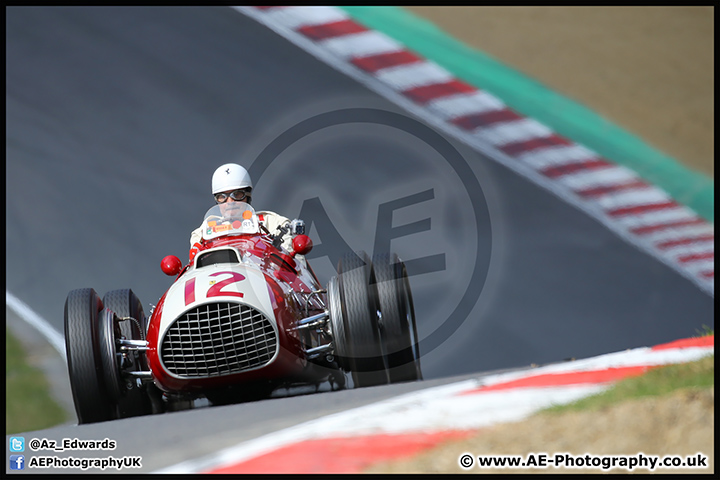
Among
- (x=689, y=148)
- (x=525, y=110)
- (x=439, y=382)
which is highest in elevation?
(x=525, y=110)

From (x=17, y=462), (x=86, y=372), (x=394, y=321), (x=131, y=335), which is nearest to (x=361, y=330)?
(x=394, y=321)

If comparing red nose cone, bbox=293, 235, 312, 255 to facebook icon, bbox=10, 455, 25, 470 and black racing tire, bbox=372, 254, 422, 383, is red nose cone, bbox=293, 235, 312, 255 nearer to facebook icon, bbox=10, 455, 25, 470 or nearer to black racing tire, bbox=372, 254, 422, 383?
black racing tire, bbox=372, 254, 422, 383

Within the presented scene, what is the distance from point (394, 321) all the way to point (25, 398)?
3.69 m

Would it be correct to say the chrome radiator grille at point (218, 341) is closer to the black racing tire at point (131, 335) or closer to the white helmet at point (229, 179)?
the black racing tire at point (131, 335)

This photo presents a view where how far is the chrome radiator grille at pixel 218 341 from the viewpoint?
476 cm

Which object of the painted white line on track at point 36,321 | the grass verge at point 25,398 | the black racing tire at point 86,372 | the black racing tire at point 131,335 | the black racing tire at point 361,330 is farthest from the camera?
the painted white line on track at point 36,321

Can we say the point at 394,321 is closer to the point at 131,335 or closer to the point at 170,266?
the point at 170,266

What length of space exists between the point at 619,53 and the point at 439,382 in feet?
20.1

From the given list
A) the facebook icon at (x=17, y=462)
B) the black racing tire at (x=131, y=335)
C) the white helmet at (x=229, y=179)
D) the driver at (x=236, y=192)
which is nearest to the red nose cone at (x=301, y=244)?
the driver at (x=236, y=192)

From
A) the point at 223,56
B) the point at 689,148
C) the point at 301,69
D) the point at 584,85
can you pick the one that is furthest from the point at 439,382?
the point at 223,56

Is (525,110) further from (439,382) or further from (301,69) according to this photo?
(439,382)

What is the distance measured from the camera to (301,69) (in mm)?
10484

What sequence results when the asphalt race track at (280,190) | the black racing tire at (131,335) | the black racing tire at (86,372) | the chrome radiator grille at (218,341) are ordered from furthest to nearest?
the asphalt race track at (280,190), the black racing tire at (131,335), the black racing tire at (86,372), the chrome radiator grille at (218,341)

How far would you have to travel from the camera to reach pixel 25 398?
731 centimetres
